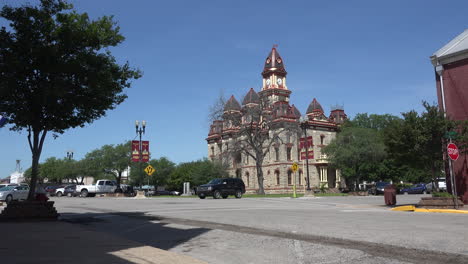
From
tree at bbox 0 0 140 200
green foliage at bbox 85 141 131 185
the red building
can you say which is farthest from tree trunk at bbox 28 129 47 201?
green foliage at bbox 85 141 131 185

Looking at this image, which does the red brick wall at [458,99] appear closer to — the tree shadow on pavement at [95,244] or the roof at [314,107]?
the tree shadow on pavement at [95,244]

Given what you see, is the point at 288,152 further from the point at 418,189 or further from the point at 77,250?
the point at 77,250

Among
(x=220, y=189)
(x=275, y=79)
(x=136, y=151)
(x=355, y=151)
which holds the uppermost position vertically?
(x=275, y=79)

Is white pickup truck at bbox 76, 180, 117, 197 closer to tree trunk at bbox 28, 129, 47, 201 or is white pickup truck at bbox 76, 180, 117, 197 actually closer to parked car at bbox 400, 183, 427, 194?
tree trunk at bbox 28, 129, 47, 201

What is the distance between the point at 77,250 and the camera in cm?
748

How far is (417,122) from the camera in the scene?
18.5 metres

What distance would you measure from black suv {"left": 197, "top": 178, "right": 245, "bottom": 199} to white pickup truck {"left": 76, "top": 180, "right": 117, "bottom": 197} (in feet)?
60.1

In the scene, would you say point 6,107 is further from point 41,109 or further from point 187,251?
point 187,251

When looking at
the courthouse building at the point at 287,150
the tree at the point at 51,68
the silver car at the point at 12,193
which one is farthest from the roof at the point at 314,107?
the tree at the point at 51,68

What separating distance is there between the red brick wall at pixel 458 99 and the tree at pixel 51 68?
15678 millimetres

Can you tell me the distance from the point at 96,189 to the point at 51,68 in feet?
121

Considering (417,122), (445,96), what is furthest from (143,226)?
(445,96)

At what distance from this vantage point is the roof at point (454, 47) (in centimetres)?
2031

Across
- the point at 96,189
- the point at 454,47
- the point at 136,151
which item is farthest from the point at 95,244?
the point at 96,189
